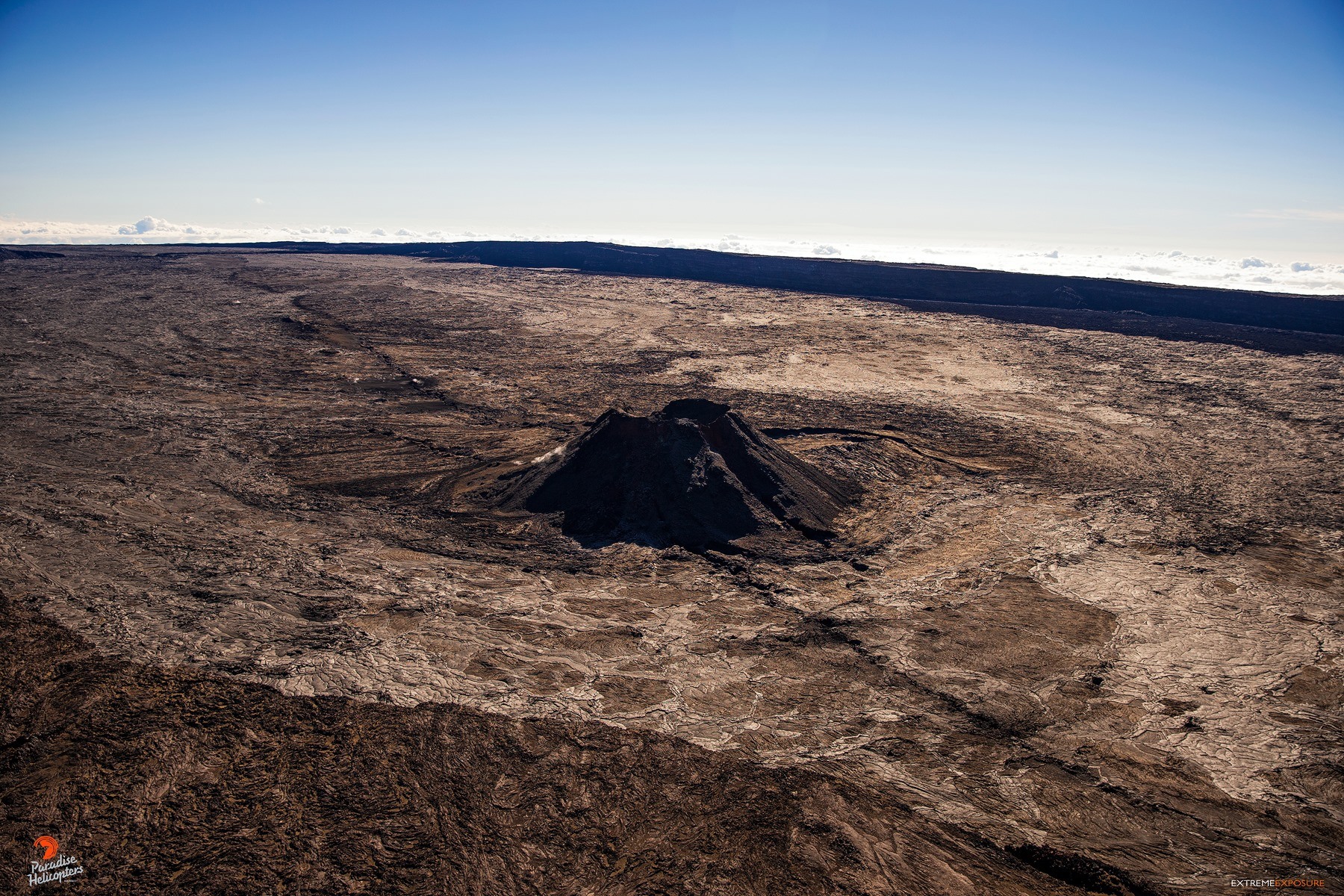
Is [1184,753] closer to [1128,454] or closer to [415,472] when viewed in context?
[1128,454]

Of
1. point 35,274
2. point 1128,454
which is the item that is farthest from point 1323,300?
point 35,274

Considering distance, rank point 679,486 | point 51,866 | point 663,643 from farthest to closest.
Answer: point 679,486 < point 663,643 < point 51,866

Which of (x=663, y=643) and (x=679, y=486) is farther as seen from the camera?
(x=679, y=486)

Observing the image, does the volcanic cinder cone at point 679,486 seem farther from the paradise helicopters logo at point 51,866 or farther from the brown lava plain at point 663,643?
the paradise helicopters logo at point 51,866

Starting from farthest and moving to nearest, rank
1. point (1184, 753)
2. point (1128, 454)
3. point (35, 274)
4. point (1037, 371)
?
point (35, 274) → point (1037, 371) → point (1128, 454) → point (1184, 753)

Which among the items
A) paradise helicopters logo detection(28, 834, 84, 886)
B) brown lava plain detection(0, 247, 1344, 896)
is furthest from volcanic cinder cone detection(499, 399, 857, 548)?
paradise helicopters logo detection(28, 834, 84, 886)

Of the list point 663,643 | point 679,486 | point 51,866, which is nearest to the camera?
point 51,866

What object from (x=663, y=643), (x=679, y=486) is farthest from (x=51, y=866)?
(x=679, y=486)

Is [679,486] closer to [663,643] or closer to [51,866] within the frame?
[663,643]
